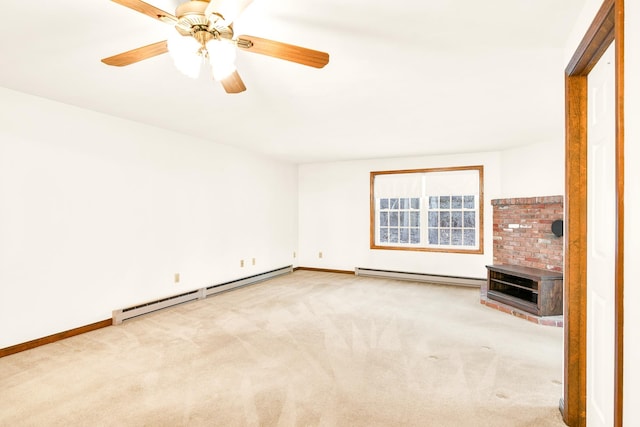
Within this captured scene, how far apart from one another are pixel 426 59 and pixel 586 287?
5.77 ft

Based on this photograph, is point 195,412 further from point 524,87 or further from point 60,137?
point 524,87

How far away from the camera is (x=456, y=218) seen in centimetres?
613

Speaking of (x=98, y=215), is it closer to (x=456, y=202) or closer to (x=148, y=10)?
(x=148, y=10)

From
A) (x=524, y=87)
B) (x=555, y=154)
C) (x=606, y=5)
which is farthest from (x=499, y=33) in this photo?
(x=555, y=154)

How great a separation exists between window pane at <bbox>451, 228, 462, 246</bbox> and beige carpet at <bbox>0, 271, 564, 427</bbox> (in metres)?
1.88

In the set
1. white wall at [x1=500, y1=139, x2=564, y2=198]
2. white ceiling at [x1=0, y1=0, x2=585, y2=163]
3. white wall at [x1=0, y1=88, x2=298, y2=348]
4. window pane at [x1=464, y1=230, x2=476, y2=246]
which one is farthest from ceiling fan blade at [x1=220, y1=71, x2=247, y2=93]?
window pane at [x1=464, y1=230, x2=476, y2=246]

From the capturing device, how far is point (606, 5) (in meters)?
1.35

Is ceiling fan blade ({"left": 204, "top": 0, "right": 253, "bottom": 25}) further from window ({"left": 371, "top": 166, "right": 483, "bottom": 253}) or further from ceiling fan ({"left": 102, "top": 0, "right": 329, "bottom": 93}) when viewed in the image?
window ({"left": 371, "top": 166, "right": 483, "bottom": 253})

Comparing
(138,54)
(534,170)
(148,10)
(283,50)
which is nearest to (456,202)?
(534,170)

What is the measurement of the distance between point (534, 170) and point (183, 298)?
5.48m

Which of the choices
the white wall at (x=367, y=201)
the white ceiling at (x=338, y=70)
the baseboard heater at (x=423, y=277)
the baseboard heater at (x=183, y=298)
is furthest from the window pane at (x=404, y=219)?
the baseboard heater at (x=183, y=298)

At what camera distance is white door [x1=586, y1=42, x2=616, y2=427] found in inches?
62.2

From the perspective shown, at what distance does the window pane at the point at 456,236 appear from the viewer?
20.0 ft

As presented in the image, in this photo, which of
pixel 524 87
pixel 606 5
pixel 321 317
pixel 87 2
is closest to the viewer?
pixel 606 5
